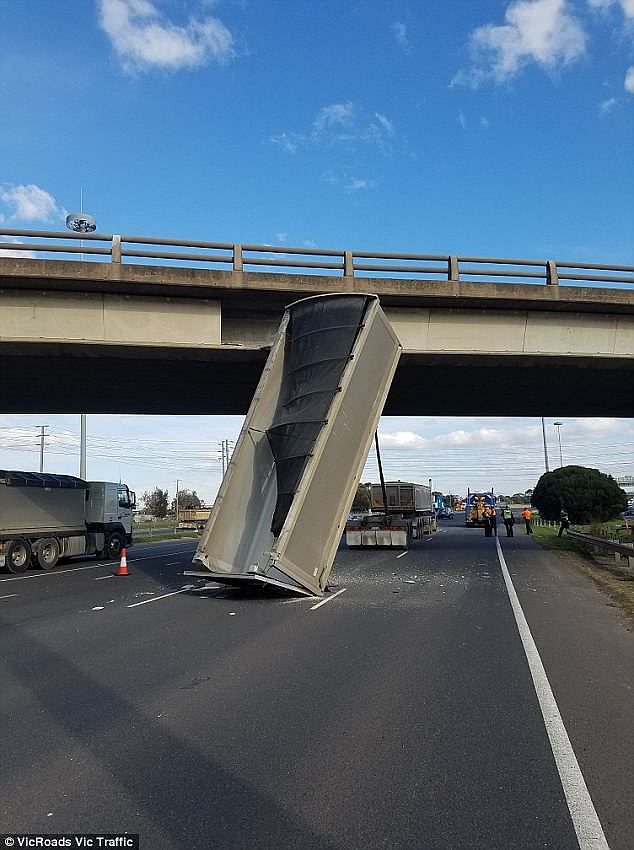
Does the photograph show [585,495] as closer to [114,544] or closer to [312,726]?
[114,544]

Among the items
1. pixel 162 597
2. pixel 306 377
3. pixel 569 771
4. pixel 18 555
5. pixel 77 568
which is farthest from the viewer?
pixel 77 568

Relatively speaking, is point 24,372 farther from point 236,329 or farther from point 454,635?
point 454,635

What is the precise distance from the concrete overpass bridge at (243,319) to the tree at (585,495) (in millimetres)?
35820

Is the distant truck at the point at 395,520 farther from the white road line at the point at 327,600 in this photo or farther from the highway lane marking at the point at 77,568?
the white road line at the point at 327,600

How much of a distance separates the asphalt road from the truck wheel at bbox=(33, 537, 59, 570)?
443 inches

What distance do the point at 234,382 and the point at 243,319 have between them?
330cm

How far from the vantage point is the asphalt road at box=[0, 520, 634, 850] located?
13.0 feet

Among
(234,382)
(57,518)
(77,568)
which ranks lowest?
(77,568)

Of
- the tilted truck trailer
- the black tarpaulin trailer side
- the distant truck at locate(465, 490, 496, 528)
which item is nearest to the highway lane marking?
the tilted truck trailer

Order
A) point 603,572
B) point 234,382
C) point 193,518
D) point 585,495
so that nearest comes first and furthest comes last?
point 603,572
point 234,382
point 585,495
point 193,518

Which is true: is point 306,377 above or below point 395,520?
above

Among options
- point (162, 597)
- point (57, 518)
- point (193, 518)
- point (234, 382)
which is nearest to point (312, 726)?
point (162, 597)

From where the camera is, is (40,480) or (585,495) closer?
(40,480)

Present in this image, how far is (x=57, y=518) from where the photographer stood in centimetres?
2422
